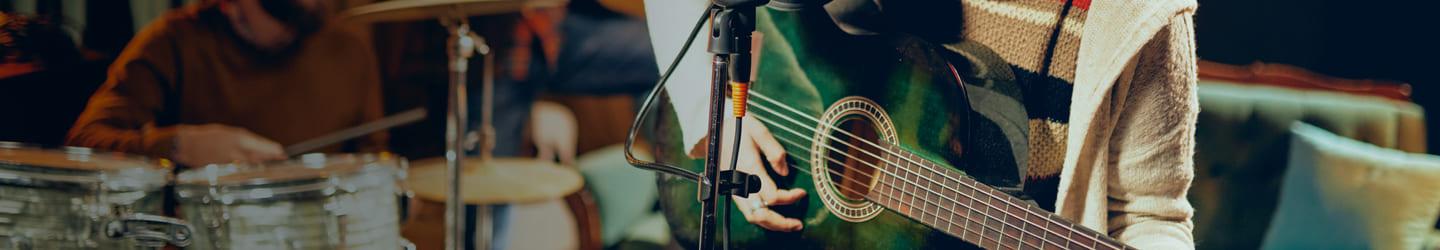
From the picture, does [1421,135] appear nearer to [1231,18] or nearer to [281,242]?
[1231,18]

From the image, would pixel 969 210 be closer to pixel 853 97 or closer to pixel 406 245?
pixel 853 97

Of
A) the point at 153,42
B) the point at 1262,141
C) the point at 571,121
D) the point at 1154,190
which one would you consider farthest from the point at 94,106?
the point at 1262,141

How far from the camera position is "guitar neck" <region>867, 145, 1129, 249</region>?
6.01 ft

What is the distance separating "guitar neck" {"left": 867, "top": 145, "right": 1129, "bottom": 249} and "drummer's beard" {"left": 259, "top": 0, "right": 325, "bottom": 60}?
143cm

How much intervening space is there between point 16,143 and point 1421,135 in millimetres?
3025

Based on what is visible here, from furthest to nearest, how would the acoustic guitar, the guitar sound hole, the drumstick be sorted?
the drumstick
the guitar sound hole
the acoustic guitar

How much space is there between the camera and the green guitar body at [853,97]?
1972 millimetres

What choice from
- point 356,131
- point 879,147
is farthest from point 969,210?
point 356,131

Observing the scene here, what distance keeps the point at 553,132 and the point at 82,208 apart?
1.03m

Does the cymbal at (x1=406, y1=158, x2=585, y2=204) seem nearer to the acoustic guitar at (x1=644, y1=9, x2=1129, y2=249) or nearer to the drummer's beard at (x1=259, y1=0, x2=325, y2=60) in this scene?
the drummer's beard at (x1=259, y1=0, x2=325, y2=60)

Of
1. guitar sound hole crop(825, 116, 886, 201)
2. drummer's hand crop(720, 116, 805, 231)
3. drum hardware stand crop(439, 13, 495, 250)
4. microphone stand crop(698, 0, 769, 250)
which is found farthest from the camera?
drum hardware stand crop(439, 13, 495, 250)

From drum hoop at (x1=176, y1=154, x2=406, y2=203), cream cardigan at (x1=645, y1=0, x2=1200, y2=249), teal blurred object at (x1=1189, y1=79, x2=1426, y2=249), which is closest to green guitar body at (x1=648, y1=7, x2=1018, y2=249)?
cream cardigan at (x1=645, y1=0, x2=1200, y2=249)

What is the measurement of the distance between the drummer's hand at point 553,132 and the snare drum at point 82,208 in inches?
31.3

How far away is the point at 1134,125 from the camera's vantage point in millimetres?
1802
